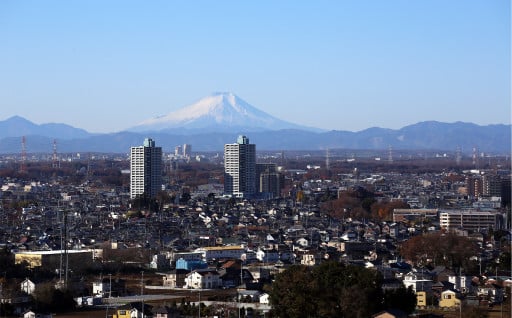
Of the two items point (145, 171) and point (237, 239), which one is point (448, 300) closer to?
point (237, 239)

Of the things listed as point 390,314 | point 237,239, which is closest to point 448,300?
point 390,314

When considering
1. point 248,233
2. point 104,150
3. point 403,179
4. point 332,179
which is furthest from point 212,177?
point 104,150

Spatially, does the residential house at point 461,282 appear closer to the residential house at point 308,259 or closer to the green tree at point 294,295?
the residential house at point 308,259

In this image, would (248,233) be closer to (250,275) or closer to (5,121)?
(250,275)

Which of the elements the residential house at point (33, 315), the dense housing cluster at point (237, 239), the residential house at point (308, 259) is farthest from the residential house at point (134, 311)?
the residential house at point (308, 259)

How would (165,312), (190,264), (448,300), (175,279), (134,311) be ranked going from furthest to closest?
(190,264)
(175,279)
(448,300)
(134,311)
(165,312)
